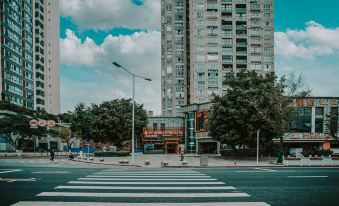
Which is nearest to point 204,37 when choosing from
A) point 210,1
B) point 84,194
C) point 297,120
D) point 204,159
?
point 210,1

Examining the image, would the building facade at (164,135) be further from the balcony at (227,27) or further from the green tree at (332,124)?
the green tree at (332,124)

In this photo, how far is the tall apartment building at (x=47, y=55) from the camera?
309 feet

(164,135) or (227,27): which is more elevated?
(227,27)

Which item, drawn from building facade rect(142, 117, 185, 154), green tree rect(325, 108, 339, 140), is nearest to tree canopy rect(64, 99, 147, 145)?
building facade rect(142, 117, 185, 154)

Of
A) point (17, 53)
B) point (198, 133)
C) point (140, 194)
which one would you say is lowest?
point (198, 133)

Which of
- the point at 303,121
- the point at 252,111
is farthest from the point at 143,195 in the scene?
the point at 303,121

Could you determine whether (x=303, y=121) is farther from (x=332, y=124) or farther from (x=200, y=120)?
(x=200, y=120)

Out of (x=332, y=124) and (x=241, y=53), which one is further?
(x=241, y=53)

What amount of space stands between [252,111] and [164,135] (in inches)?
1418

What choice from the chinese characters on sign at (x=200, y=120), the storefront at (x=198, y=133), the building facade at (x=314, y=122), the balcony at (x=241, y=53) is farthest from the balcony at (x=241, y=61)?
the building facade at (x=314, y=122)

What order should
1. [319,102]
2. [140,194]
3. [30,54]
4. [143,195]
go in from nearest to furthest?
1. [143,195]
2. [140,194]
3. [319,102]
4. [30,54]

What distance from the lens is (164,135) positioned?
229 ft

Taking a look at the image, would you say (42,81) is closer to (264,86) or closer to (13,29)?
(13,29)

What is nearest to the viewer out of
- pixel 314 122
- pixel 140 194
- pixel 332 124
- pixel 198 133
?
pixel 140 194
